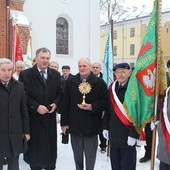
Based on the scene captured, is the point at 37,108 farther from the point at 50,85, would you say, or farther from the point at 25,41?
the point at 25,41

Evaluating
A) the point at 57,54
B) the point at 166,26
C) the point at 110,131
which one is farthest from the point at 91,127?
the point at 166,26

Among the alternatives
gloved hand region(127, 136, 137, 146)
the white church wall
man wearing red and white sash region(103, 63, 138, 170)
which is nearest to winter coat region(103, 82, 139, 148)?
man wearing red and white sash region(103, 63, 138, 170)

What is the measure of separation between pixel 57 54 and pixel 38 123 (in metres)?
11.4

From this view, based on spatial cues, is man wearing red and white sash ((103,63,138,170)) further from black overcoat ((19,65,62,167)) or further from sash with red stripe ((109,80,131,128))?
black overcoat ((19,65,62,167))

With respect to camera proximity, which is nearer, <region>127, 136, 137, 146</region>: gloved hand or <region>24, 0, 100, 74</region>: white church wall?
<region>127, 136, 137, 146</region>: gloved hand

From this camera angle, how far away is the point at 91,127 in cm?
470

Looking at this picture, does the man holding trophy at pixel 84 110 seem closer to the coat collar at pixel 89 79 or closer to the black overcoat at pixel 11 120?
the coat collar at pixel 89 79

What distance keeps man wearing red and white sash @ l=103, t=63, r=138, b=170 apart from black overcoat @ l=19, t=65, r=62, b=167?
930 millimetres

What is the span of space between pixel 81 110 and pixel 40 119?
2.06ft

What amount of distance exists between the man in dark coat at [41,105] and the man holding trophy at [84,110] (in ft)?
0.74

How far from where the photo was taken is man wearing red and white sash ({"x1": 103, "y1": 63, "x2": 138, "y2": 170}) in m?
4.33

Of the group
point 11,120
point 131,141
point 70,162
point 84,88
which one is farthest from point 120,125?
point 70,162

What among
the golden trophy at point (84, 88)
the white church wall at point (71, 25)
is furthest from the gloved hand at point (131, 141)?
the white church wall at point (71, 25)

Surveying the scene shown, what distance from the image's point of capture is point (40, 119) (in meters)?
4.83
